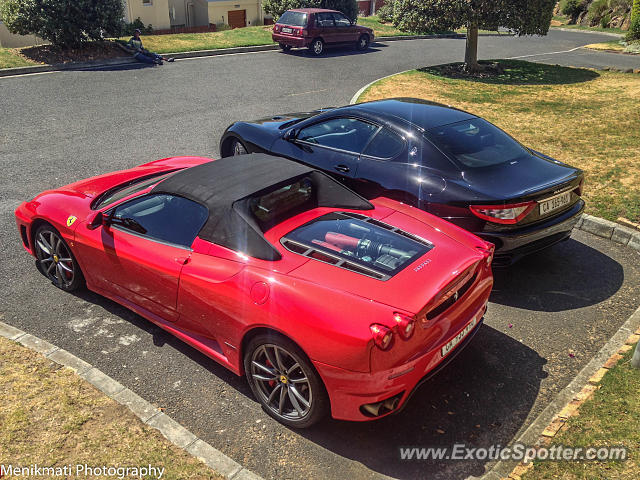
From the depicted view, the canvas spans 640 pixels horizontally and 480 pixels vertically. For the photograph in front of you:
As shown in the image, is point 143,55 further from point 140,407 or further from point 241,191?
point 140,407

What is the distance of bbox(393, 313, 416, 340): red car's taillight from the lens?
347 cm

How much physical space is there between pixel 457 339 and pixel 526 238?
1888 millimetres

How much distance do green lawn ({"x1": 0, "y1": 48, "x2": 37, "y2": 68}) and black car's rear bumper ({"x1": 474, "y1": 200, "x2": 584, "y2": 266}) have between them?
1668cm

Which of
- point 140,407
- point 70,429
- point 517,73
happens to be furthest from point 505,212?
point 517,73

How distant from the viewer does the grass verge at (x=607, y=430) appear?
3.44 metres

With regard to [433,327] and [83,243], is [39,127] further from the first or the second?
[433,327]

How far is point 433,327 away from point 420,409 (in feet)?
2.82

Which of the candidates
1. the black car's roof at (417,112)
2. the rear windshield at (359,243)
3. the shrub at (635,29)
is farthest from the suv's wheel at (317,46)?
the rear windshield at (359,243)

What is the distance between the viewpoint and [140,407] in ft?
13.3

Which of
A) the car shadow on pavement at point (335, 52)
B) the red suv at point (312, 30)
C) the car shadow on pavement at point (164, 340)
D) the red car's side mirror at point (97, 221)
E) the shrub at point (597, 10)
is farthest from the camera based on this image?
the shrub at point (597, 10)

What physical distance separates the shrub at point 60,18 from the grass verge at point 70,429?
16.8 m

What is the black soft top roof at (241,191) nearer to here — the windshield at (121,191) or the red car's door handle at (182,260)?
the red car's door handle at (182,260)

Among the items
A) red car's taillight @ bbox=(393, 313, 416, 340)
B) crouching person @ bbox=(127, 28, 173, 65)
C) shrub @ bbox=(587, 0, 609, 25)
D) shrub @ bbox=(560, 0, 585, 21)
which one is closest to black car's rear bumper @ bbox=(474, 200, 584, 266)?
red car's taillight @ bbox=(393, 313, 416, 340)

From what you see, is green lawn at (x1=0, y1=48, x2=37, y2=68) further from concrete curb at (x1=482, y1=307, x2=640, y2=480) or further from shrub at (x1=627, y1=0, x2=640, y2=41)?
shrub at (x1=627, y1=0, x2=640, y2=41)
